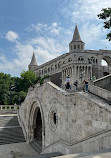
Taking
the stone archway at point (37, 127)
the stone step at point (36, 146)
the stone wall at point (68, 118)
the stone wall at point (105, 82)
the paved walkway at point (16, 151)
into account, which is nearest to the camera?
the stone wall at point (68, 118)

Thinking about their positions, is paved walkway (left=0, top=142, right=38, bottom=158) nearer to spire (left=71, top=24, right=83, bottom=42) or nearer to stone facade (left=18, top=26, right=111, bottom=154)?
stone facade (left=18, top=26, right=111, bottom=154)

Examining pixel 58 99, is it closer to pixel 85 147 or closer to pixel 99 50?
pixel 85 147

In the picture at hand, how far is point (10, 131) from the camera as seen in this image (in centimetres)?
1552

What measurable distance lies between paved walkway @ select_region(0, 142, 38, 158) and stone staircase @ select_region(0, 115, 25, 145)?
35.6 inches

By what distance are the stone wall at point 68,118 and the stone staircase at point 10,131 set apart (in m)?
4.77

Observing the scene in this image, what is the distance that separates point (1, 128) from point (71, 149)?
34.9 ft

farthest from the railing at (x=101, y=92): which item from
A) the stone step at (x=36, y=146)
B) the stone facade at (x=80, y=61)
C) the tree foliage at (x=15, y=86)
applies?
Answer: the tree foliage at (x=15, y=86)

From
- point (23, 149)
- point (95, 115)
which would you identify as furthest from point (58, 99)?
point (23, 149)

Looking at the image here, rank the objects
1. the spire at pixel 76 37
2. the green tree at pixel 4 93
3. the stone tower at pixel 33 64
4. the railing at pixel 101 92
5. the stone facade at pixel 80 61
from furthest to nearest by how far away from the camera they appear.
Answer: the stone tower at pixel 33 64 → the spire at pixel 76 37 → the green tree at pixel 4 93 → the stone facade at pixel 80 61 → the railing at pixel 101 92

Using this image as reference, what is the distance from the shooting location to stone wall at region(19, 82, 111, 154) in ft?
21.3

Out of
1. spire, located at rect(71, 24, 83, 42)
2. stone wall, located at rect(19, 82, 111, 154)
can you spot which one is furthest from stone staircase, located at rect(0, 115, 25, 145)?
spire, located at rect(71, 24, 83, 42)

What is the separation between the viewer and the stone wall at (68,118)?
650cm

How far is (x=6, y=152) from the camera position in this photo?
11711 mm

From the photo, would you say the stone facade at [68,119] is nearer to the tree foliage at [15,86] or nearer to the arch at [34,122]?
the arch at [34,122]
